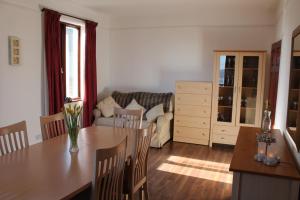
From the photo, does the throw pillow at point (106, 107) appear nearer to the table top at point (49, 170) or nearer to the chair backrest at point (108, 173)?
the table top at point (49, 170)

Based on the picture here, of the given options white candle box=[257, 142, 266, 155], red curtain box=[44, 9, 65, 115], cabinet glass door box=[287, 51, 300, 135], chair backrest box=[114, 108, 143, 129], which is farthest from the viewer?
red curtain box=[44, 9, 65, 115]

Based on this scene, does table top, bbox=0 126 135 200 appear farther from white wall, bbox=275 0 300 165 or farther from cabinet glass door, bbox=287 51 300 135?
white wall, bbox=275 0 300 165

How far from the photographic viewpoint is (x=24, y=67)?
13.9ft

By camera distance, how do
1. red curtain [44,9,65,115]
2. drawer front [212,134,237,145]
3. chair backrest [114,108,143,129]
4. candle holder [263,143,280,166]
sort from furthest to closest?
drawer front [212,134,237,145], red curtain [44,9,65,115], chair backrest [114,108,143,129], candle holder [263,143,280,166]

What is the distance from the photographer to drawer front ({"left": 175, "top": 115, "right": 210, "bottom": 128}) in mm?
5305

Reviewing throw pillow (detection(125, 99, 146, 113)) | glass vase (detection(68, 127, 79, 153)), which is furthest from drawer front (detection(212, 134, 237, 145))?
glass vase (detection(68, 127, 79, 153))

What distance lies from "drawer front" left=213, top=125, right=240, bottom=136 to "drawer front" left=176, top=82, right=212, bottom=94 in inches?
27.3

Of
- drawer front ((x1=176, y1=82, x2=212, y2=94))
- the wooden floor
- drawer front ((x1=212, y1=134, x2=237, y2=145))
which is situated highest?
drawer front ((x1=176, y1=82, x2=212, y2=94))

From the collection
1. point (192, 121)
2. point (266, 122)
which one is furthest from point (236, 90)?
point (266, 122)

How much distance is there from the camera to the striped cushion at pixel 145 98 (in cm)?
562

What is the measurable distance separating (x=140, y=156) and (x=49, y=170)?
786mm

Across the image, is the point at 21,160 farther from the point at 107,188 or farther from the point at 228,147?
the point at 228,147

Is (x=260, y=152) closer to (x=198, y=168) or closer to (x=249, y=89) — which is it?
(x=198, y=168)

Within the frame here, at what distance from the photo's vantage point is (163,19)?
591 cm
